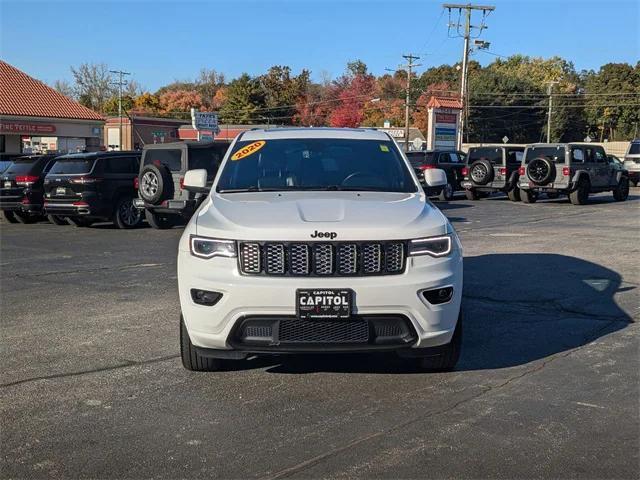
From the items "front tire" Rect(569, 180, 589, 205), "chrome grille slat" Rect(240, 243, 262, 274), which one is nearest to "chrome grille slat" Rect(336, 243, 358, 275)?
"chrome grille slat" Rect(240, 243, 262, 274)

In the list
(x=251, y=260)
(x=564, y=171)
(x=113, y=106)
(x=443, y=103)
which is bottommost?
(x=251, y=260)

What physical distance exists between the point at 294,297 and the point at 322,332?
0.30m

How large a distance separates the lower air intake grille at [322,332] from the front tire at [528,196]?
21.1 metres

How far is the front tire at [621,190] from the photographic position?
25.8m

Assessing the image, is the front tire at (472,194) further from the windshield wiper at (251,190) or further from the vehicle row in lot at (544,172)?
the windshield wiper at (251,190)

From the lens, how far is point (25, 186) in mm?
17953

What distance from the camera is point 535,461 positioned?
3.88 metres

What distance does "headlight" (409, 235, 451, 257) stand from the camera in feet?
15.7

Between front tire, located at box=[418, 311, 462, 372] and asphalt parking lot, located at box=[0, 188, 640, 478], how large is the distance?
3.0 inches

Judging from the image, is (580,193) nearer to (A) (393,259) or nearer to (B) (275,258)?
(A) (393,259)

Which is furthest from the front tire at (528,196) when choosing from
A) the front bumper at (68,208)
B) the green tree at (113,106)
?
the green tree at (113,106)

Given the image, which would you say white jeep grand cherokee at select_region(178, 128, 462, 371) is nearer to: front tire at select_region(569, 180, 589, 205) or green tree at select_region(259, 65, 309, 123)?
Result: front tire at select_region(569, 180, 589, 205)

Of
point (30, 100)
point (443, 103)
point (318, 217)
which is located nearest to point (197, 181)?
point (318, 217)

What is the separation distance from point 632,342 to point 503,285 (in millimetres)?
2698
